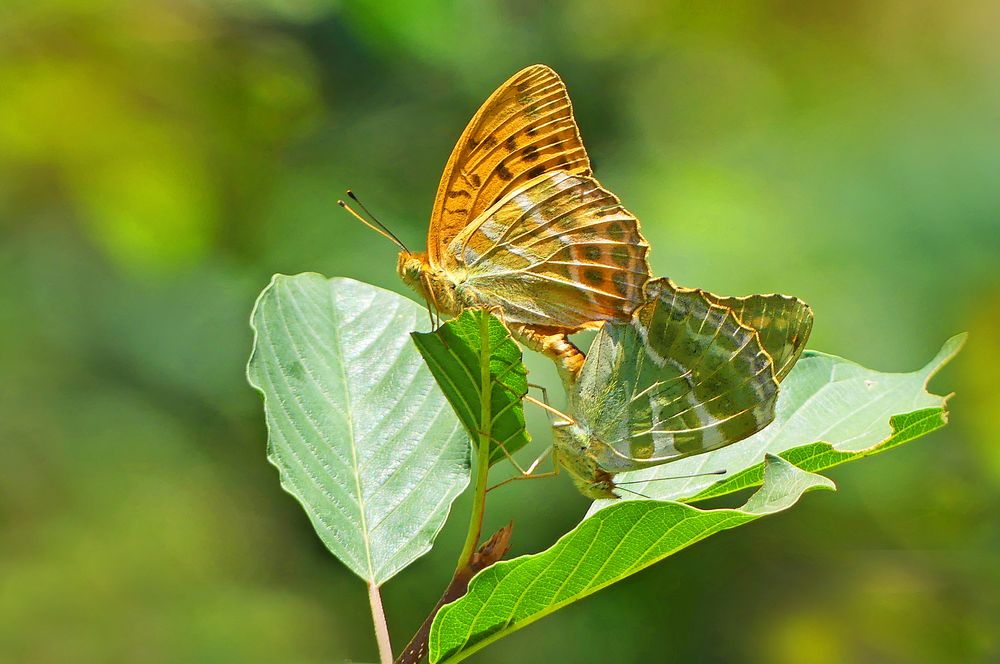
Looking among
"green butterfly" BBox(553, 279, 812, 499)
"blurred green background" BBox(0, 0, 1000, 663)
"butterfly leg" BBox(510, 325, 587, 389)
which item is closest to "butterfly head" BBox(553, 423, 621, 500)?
"green butterfly" BBox(553, 279, 812, 499)

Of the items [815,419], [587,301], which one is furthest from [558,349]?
[815,419]

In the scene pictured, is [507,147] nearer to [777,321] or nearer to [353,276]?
[777,321]

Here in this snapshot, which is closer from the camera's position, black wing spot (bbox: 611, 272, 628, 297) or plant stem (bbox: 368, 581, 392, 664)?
plant stem (bbox: 368, 581, 392, 664)

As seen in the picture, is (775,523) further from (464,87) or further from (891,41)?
(891,41)

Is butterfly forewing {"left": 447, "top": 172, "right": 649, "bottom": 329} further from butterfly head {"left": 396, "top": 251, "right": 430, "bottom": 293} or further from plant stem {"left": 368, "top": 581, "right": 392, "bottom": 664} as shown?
plant stem {"left": 368, "top": 581, "right": 392, "bottom": 664}

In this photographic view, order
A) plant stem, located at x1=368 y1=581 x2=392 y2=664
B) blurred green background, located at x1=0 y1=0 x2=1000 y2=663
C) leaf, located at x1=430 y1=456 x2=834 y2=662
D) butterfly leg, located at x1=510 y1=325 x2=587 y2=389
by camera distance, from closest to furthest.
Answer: leaf, located at x1=430 y1=456 x2=834 y2=662 < plant stem, located at x1=368 y1=581 x2=392 y2=664 < butterfly leg, located at x1=510 y1=325 x2=587 y2=389 < blurred green background, located at x1=0 y1=0 x2=1000 y2=663
